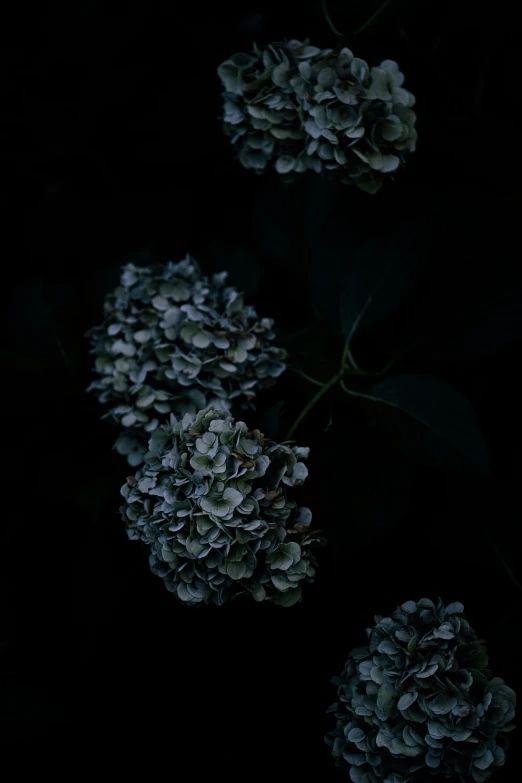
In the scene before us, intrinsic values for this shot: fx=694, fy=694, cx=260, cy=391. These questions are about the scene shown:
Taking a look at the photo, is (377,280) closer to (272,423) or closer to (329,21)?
(272,423)

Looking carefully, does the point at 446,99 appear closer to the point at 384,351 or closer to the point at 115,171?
the point at 384,351

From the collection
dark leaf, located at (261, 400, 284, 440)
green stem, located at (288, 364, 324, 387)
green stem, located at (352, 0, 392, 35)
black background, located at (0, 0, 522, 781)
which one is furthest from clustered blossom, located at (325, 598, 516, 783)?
green stem, located at (352, 0, 392, 35)

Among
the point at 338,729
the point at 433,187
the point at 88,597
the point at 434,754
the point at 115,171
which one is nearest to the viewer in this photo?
the point at 434,754

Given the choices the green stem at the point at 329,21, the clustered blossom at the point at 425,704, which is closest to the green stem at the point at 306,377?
the clustered blossom at the point at 425,704

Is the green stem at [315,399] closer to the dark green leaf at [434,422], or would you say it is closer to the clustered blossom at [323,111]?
the dark green leaf at [434,422]

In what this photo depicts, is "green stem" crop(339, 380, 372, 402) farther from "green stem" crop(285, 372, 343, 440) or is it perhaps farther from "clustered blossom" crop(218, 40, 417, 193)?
"clustered blossom" crop(218, 40, 417, 193)

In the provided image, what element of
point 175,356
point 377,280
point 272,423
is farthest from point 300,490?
point 377,280

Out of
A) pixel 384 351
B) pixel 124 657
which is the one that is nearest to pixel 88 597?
pixel 124 657
